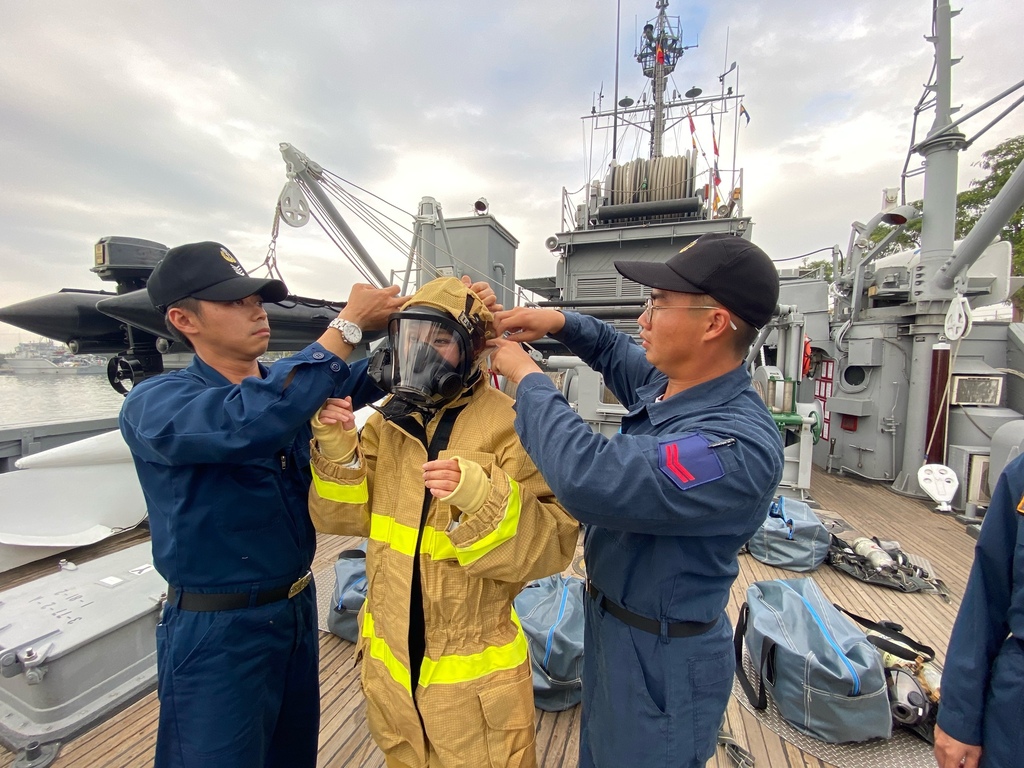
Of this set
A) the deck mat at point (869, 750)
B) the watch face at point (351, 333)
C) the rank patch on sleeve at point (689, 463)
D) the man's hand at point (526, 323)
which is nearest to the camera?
the rank patch on sleeve at point (689, 463)

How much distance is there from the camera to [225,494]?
4.77 ft

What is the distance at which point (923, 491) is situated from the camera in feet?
22.4

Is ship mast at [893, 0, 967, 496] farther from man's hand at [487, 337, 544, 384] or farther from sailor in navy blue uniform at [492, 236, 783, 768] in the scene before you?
man's hand at [487, 337, 544, 384]

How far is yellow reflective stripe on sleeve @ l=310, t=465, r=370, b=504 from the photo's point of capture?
1.35 metres

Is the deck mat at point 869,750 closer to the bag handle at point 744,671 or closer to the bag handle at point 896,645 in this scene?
the bag handle at point 744,671

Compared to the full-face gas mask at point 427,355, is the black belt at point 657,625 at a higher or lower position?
lower

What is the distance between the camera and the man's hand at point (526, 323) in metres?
1.57

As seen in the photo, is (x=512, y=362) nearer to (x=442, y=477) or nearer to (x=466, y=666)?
(x=442, y=477)

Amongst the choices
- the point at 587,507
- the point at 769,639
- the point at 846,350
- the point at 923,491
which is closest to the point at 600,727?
the point at 587,507

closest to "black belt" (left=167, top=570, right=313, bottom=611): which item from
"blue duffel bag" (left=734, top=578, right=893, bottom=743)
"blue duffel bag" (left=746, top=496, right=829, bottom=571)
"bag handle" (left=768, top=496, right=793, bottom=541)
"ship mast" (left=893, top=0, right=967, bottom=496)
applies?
"blue duffel bag" (left=734, top=578, right=893, bottom=743)

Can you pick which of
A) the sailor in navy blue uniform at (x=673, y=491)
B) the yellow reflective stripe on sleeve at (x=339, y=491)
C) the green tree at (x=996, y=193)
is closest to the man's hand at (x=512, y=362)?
the sailor in navy blue uniform at (x=673, y=491)

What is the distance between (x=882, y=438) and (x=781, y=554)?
4571 mm

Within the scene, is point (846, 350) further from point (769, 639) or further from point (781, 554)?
point (769, 639)

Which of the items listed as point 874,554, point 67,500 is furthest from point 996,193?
point 67,500
